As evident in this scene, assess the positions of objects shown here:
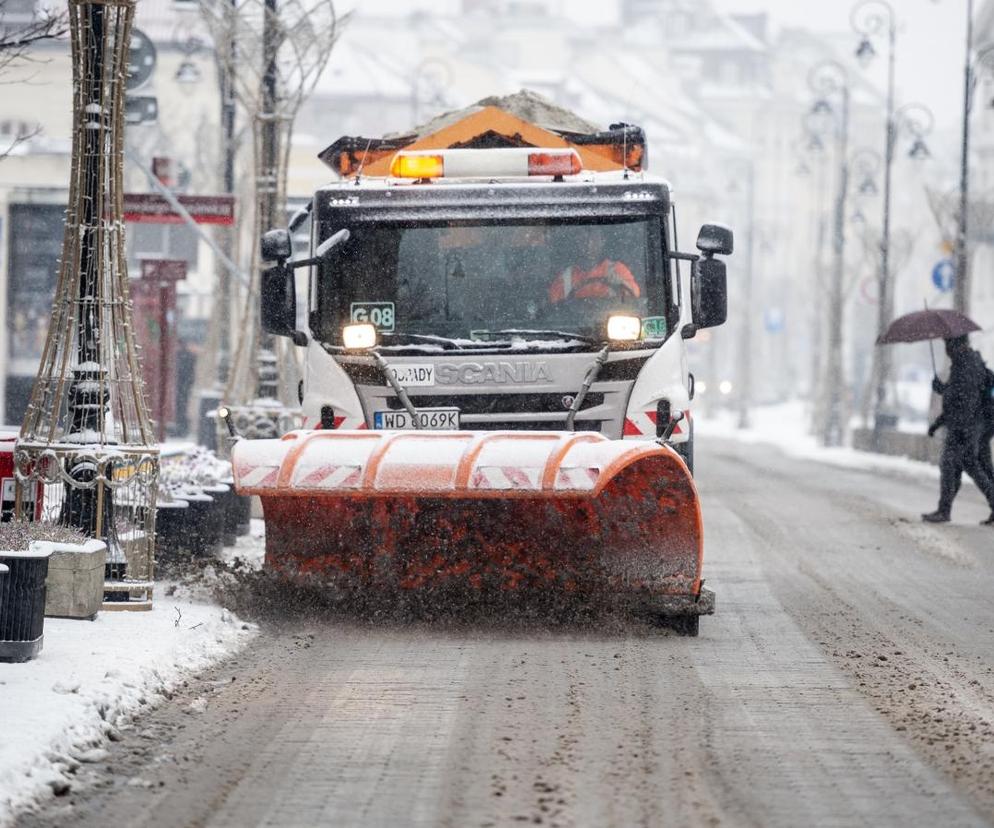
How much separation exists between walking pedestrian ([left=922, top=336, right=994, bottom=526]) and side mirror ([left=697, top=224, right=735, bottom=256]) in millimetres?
7398

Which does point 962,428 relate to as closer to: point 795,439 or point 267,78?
point 267,78

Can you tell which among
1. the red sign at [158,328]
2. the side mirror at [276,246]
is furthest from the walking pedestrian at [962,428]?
the side mirror at [276,246]

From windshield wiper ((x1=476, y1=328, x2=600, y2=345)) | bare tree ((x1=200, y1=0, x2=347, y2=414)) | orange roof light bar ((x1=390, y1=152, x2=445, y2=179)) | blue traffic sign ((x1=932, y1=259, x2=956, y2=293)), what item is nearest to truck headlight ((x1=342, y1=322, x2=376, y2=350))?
windshield wiper ((x1=476, y1=328, x2=600, y2=345))

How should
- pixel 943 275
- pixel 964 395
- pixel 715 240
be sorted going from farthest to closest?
pixel 943 275 → pixel 964 395 → pixel 715 240

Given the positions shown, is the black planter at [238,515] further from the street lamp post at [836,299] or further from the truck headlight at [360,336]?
the street lamp post at [836,299]

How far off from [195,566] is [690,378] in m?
3.38

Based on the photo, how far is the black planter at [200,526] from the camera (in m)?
12.3

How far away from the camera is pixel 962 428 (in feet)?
60.6

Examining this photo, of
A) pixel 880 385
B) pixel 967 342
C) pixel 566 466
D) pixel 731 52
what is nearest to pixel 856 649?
pixel 566 466

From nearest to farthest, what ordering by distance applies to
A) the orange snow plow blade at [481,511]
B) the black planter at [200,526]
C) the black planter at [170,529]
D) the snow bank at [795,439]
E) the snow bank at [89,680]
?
the snow bank at [89,680] → the orange snow plow blade at [481,511] → the black planter at [170,529] → the black planter at [200,526] → the snow bank at [795,439]

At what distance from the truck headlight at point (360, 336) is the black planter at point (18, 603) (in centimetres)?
361

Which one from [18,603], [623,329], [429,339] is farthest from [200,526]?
[18,603]

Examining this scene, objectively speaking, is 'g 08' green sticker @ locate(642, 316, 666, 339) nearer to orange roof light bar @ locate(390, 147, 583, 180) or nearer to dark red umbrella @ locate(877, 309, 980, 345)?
orange roof light bar @ locate(390, 147, 583, 180)

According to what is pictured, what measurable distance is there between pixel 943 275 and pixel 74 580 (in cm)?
2882
